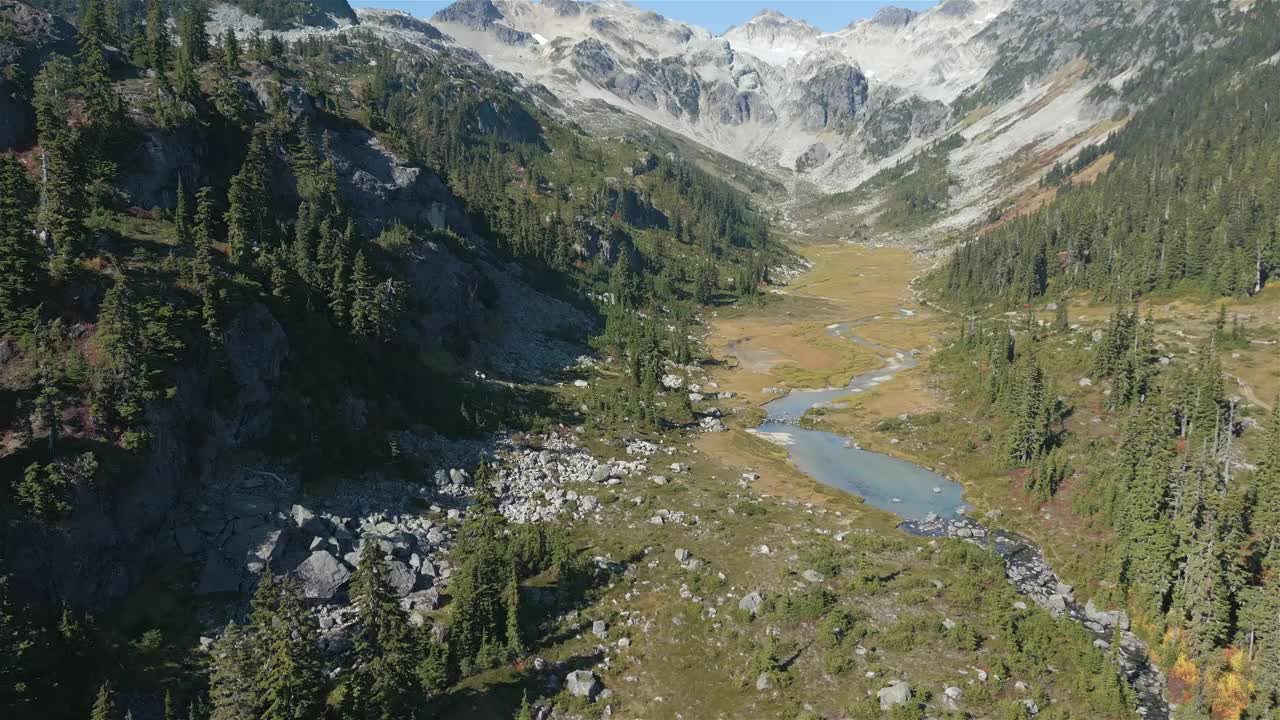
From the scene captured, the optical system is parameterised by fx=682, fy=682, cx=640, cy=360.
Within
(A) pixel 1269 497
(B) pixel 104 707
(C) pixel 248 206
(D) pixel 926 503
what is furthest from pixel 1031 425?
(C) pixel 248 206

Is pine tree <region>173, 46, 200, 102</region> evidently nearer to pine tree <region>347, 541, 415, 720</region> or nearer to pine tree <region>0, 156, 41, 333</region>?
pine tree <region>0, 156, 41, 333</region>

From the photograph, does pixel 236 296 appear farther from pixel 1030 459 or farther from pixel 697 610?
pixel 1030 459

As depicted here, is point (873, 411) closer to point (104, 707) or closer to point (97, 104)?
point (104, 707)

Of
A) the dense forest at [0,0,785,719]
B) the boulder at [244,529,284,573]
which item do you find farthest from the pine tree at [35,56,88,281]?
the boulder at [244,529,284,573]

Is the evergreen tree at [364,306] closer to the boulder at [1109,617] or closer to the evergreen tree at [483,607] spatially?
the evergreen tree at [483,607]

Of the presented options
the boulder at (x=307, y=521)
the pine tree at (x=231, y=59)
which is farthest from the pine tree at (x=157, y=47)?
the boulder at (x=307, y=521)
